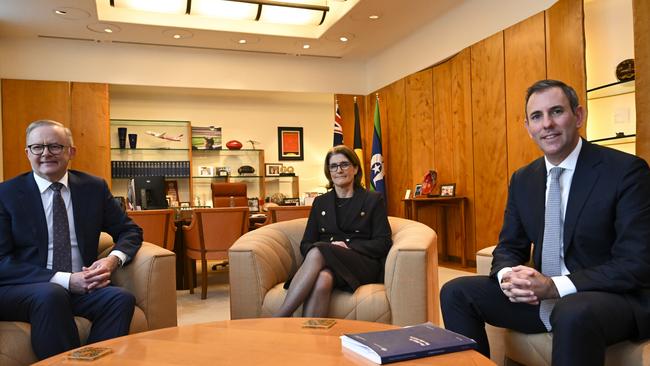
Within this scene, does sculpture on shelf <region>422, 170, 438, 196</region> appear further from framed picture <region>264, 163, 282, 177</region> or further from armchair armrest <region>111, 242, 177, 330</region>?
armchair armrest <region>111, 242, 177, 330</region>

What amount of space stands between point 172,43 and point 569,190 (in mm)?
6551

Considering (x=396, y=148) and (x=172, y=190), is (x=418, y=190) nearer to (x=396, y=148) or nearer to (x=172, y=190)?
(x=396, y=148)

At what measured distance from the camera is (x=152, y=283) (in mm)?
2432

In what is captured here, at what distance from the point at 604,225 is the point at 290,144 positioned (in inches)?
281

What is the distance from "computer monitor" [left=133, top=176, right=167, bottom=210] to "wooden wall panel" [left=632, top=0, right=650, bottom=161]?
14.2 ft

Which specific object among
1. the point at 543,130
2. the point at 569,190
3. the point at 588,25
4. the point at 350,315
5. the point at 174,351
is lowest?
the point at 350,315

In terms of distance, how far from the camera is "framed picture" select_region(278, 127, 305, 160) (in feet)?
28.3

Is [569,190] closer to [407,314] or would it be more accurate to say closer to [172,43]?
[407,314]

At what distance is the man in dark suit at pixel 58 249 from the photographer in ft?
6.76

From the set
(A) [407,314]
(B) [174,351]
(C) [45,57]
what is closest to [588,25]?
(A) [407,314]

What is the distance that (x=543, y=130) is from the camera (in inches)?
74.9

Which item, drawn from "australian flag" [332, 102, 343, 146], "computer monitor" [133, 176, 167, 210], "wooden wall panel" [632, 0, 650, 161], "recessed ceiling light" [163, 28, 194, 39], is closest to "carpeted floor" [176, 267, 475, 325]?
"computer monitor" [133, 176, 167, 210]

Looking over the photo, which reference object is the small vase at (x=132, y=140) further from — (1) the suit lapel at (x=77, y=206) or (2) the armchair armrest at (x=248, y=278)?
(2) the armchair armrest at (x=248, y=278)

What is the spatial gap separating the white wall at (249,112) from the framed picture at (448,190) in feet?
9.14
